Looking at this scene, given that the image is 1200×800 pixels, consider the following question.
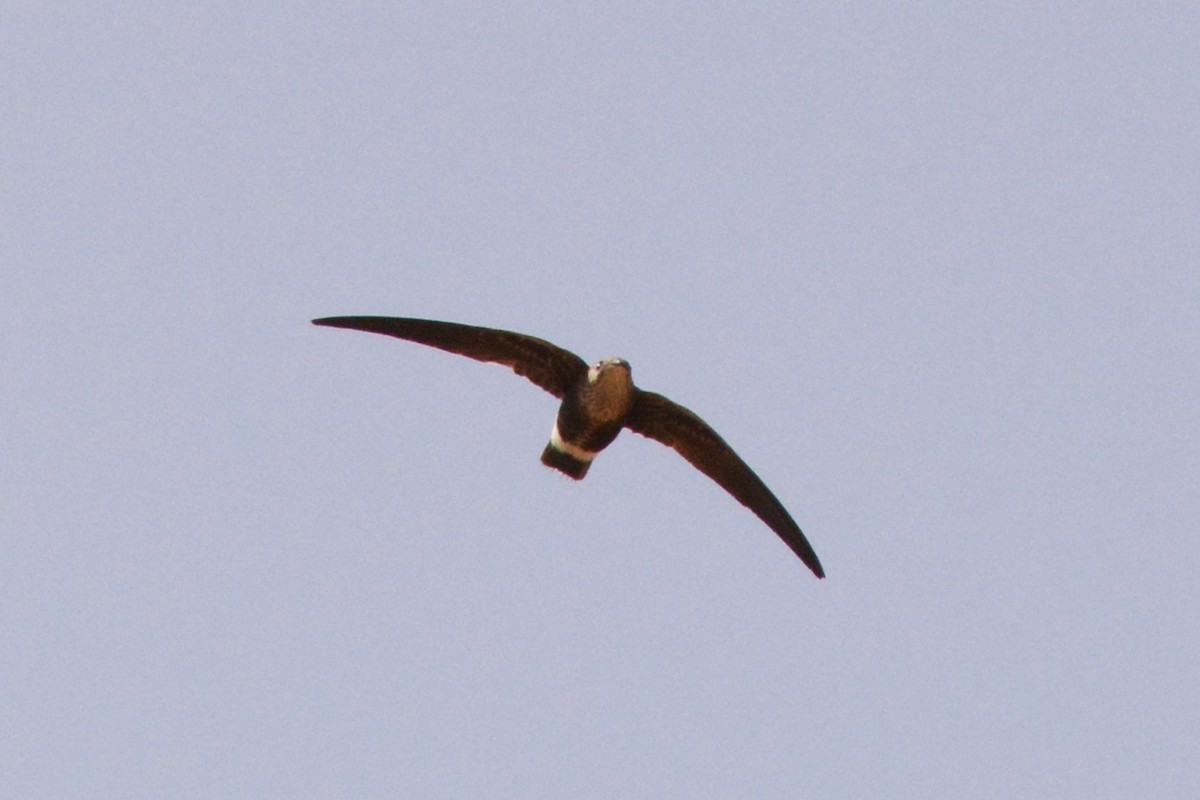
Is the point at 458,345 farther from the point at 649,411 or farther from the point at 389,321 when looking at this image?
the point at 649,411

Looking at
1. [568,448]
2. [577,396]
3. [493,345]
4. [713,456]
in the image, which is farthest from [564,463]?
[713,456]

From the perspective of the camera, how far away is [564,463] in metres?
17.0

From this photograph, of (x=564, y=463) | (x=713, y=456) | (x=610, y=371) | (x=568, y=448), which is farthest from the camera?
(x=713, y=456)

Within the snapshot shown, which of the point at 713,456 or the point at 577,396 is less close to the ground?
the point at 713,456

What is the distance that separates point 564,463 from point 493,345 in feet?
4.14

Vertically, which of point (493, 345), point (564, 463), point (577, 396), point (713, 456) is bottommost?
point (564, 463)

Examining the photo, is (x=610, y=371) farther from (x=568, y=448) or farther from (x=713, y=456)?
(x=713, y=456)

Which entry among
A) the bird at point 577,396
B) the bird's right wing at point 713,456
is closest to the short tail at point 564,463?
the bird at point 577,396

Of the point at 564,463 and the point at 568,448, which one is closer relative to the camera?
the point at 568,448

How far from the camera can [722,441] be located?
56.7 feet

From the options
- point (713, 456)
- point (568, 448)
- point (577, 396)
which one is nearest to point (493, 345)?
point (577, 396)

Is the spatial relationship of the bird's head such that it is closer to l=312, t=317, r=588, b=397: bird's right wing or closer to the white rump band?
l=312, t=317, r=588, b=397: bird's right wing

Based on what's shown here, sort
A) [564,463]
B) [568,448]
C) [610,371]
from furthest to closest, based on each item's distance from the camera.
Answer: [564,463], [568,448], [610,371]

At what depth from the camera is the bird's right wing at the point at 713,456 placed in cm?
1692
